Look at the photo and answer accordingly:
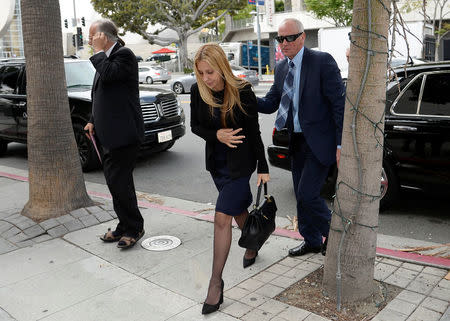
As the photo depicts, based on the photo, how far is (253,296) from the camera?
132 inches

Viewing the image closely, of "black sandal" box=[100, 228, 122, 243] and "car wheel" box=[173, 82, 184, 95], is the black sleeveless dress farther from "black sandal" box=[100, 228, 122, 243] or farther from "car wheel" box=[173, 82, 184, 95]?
"car wheel" box=[173, 82, 184, 95]

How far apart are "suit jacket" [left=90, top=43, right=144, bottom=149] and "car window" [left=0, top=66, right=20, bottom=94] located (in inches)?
210

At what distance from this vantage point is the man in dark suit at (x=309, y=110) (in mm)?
3521

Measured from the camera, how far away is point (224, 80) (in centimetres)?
325

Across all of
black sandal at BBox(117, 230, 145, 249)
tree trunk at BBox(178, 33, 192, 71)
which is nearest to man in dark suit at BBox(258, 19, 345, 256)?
black sandal at BBox(117, 230, 145, 249)

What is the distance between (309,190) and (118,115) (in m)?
1.80

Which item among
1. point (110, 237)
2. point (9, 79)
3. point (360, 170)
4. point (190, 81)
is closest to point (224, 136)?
point (360, 170)

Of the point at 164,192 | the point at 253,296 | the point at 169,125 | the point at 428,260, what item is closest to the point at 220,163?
the point at 253,296

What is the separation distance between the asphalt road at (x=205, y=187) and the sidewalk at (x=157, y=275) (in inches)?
22.1

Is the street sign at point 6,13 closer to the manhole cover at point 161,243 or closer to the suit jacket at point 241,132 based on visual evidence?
the suit jacket at point 241,132

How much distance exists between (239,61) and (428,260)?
3574 centimetres

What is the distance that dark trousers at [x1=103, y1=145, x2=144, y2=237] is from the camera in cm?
432

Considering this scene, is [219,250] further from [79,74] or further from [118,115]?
[79,74]

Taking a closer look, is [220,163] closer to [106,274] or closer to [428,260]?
[106,274]
